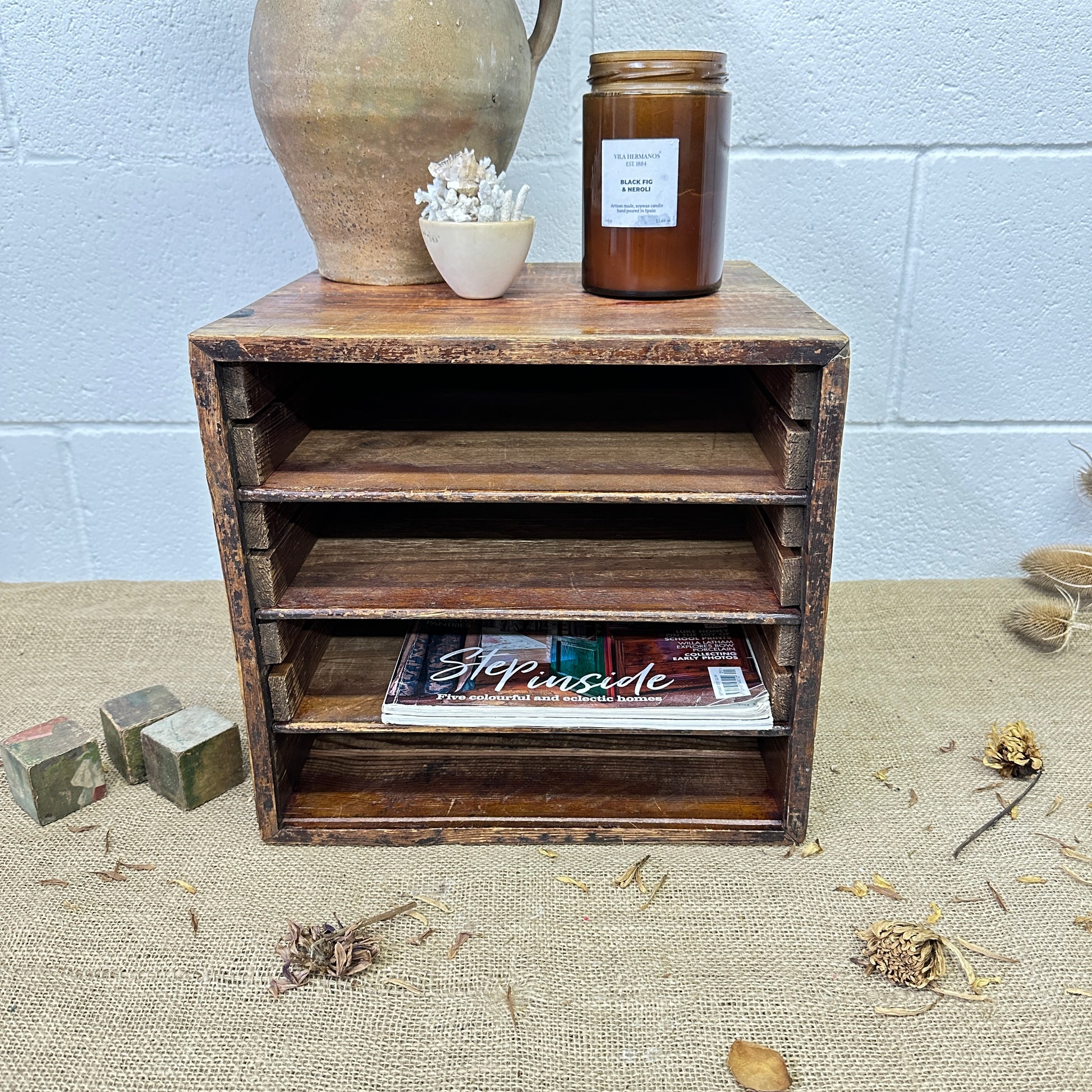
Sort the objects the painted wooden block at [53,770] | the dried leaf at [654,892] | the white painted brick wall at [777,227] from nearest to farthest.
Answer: the dried leaf at [654,892], the painted wooden block at [53,770], the white painted brick wall at [777,227]

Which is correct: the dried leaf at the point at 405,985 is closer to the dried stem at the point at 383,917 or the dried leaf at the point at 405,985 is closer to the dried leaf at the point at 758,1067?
the dried stem at the point at 383,917

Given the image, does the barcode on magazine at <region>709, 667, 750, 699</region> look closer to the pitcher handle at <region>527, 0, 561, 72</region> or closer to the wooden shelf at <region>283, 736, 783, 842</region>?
the wooden shelf at <region>283, 736, 783, 842</region>

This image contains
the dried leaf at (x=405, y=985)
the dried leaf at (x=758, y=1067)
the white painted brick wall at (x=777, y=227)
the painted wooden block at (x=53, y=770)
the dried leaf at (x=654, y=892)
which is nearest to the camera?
the dried leaf at (x=758, y=1067)

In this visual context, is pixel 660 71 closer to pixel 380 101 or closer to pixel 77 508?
pixel 380 101

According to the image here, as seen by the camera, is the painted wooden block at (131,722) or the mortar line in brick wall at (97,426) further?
the mortar line in brick wall at (97,426)

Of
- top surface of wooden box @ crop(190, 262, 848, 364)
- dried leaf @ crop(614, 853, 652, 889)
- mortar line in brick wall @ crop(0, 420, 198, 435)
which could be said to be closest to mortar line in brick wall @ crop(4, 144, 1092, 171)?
mortar line in brick wall @ crop(0, 420, 198, 435)

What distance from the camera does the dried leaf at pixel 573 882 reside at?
3.51 feet

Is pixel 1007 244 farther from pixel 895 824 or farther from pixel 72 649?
pixel 72 649

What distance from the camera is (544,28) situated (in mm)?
1225

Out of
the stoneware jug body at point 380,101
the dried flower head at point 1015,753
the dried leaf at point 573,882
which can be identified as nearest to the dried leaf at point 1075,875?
the dried flower head at point 1015,753

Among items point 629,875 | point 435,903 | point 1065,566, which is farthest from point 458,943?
point 1065,566

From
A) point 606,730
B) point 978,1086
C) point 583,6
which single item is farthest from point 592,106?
point 978,1086

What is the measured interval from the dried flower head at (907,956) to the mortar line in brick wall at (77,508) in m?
1.46

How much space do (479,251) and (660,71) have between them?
255mm
